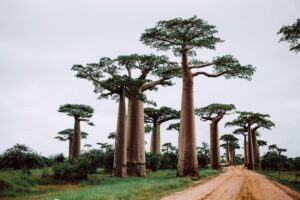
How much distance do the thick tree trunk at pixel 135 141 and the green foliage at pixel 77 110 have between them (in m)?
12.2

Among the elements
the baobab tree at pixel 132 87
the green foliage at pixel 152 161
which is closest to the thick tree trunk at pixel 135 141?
the baobab tree at pixel 132 87

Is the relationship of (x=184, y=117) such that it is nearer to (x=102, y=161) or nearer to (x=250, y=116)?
(x=102, y=161)

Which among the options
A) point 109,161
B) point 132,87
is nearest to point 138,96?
point 132,87

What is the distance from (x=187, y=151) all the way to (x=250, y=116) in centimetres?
2070

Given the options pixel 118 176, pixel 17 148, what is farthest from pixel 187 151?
pixel 17 148

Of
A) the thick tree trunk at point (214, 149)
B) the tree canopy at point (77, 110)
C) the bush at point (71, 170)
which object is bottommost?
the bush at point (71, 170)

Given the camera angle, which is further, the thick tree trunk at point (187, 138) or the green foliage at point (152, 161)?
the green foliage at point (152, 161)

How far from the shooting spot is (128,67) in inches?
850

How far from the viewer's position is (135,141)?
2153cm

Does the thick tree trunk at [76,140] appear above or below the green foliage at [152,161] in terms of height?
above

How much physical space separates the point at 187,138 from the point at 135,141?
4.74 meters

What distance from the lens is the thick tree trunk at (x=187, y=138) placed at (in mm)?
17875

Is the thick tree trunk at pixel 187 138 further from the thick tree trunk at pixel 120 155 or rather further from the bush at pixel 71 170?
the bush at pixel 71 170

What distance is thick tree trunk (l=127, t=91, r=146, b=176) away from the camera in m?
21.2
